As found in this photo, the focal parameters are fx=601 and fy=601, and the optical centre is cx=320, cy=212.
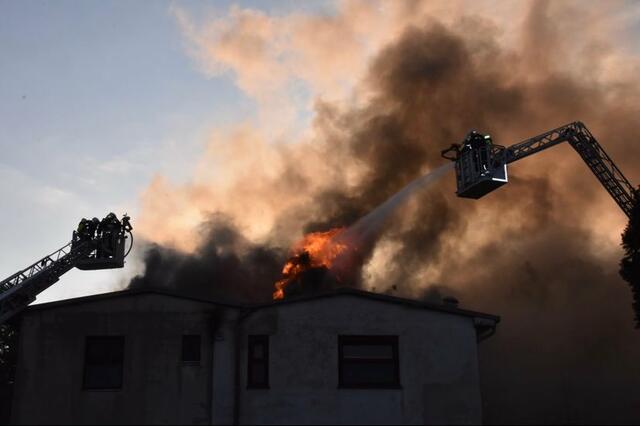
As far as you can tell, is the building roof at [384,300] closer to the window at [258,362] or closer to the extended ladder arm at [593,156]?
the window at [258,362]

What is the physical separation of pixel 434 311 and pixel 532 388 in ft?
95.6

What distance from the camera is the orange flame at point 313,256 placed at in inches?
1356

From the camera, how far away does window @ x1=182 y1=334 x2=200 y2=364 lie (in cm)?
1723

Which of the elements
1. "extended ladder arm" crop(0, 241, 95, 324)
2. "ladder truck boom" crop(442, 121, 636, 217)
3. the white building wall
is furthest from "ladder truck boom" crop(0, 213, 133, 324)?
"ladder truck boom" crop(442, 121, 636, 217)

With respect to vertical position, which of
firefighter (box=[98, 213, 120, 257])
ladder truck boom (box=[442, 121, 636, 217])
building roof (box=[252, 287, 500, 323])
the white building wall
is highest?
ladder truck boom (box=[442, 121, 636, 217])

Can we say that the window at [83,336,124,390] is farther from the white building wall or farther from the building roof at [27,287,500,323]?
the white building wall

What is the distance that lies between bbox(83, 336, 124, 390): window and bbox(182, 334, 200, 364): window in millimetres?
1826

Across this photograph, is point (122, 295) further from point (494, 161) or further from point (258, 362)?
point (494, 161)

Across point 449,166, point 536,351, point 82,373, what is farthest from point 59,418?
point 536,351

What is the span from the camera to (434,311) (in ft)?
56.8

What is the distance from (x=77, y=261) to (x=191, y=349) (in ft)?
24.9

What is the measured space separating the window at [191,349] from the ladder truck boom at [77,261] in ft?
17.4

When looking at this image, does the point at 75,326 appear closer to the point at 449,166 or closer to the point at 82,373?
the point at 82,373

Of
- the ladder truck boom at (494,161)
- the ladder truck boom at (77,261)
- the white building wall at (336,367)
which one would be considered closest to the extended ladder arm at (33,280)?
the ladder truck boom at (77,261)
